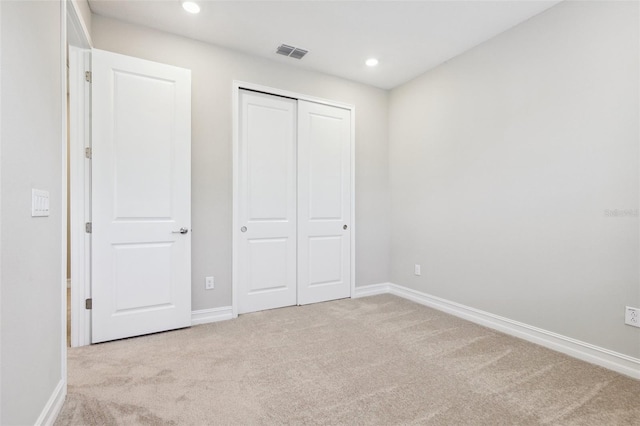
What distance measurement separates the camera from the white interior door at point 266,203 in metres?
3.23

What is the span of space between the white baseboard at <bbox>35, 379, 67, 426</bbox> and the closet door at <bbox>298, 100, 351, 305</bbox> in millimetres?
2194

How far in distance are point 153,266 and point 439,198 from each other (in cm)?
298

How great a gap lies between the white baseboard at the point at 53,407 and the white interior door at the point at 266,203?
162cm

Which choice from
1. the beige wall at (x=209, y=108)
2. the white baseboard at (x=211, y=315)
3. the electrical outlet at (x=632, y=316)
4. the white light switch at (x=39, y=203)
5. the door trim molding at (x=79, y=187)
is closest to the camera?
the white light switch at (x=39, y=203)

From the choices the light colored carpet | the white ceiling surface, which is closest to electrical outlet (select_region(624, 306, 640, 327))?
the light colored carpet

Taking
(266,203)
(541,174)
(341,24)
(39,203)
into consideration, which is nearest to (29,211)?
(39,203)

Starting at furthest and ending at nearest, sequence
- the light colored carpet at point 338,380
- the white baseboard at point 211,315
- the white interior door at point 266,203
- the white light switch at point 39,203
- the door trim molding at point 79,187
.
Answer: the white interior door at point 266,203 < the white baseboard at point 211,315 < the door trim molding at point 79,187 < the light colored carpet at point 338,380 < the white light switch at point 39,203

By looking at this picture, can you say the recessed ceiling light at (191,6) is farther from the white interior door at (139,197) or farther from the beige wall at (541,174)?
the beige wall at (541,174)

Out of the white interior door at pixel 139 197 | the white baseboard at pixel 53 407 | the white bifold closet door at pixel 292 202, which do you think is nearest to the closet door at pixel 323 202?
the white bifold closet door at pixel 292 202

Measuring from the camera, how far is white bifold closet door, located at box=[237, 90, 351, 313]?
3268 mm

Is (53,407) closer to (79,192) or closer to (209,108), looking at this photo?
(79,192)

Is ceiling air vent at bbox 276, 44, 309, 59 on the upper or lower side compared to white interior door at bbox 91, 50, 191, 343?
upper

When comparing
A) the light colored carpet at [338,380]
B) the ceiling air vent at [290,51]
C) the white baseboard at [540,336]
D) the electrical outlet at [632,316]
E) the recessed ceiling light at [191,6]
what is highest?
the ceiling air vent at [290,51]

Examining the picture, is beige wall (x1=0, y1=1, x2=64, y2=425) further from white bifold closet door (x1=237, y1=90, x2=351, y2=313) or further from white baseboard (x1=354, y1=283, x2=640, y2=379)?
white baseboard (x1=354, y1=283, x2=640, y2=379)
